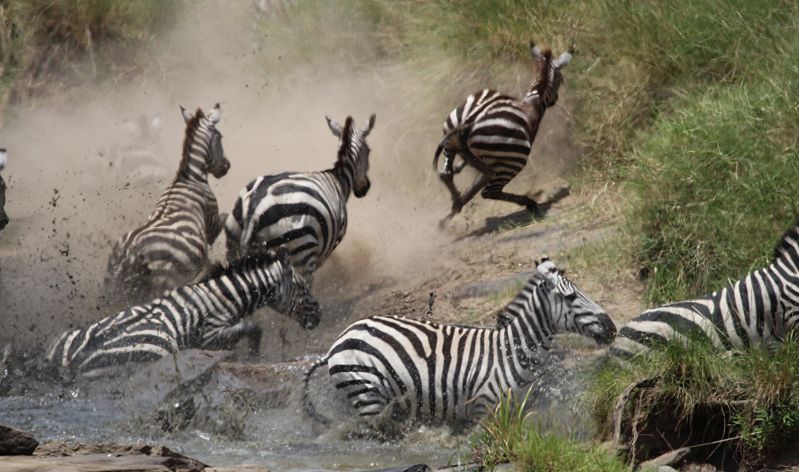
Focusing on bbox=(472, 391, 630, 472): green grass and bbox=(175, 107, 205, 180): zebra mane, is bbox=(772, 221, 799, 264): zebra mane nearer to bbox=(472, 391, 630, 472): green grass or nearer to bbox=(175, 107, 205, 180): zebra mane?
bbox=(472, 391, 630, 472): green grass

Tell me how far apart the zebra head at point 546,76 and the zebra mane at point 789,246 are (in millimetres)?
4819

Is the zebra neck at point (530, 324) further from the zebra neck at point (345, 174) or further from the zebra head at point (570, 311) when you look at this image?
the zebra neck at point (345, 174)

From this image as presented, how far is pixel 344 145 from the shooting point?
40.6 ft

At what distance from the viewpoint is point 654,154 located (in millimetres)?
10859

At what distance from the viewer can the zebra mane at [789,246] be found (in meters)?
8.32

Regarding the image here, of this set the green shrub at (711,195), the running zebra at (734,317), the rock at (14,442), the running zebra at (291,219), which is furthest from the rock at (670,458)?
the running zebra at (291,219)

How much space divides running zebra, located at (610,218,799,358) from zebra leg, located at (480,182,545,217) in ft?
14.8

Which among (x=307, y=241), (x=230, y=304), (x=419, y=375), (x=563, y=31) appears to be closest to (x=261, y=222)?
(x=307, y=241)

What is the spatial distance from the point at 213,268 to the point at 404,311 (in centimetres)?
201

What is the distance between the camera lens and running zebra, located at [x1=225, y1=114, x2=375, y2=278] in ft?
36.3

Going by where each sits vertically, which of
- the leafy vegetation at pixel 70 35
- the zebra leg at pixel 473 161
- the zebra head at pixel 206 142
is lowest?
the zebra leg at pixel 473 161

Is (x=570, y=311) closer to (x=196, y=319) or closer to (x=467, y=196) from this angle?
(x=196, y=319)

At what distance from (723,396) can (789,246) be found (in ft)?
5.17

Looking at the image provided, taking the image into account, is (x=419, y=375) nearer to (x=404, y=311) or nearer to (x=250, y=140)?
(x=404, y=311)
